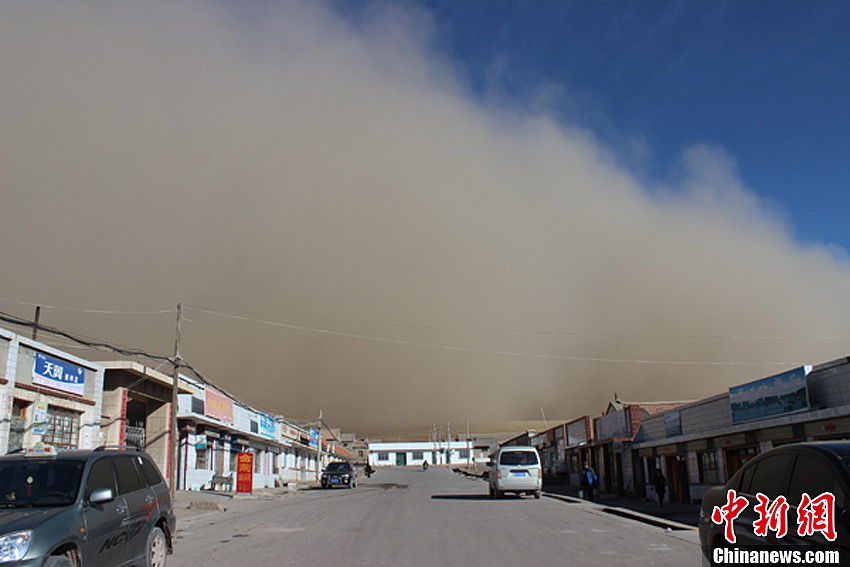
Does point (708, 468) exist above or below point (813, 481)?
below

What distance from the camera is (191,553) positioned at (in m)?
10.5

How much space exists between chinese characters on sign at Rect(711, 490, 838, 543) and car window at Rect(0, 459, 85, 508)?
5506 mm

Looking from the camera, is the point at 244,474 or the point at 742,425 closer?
the point at 742,425

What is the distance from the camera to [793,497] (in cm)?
476

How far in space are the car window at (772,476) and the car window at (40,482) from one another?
224 inches

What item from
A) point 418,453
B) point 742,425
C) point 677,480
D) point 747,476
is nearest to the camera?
point 747,476

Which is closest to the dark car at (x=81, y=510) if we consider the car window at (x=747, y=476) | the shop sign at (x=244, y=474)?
the car window at (x=747, y=476)


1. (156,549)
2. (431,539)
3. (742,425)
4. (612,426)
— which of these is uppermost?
(612,426)

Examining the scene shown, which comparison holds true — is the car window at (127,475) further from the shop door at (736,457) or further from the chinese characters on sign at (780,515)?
the shop door at (736,457)

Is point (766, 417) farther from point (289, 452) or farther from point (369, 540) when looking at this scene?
point (289, 452)

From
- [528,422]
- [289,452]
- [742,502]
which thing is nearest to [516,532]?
[742,502]

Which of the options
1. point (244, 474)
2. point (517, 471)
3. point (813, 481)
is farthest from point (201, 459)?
point (813, 481)

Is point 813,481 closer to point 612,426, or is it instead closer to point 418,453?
point 612,426

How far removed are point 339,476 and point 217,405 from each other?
8.45 meters
